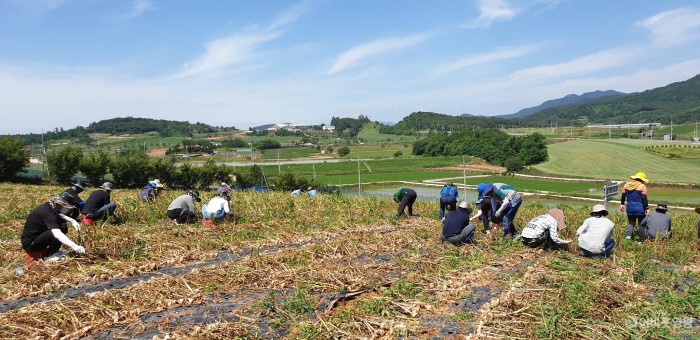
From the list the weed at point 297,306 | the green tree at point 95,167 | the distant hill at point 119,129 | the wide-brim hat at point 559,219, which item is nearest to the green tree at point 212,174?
the green tree at point 95,167

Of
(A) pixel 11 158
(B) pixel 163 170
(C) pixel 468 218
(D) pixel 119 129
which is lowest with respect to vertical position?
(B) pixel 163 170

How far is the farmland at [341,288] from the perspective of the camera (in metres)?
5.43

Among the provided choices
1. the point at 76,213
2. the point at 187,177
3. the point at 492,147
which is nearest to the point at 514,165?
the point at 492,147

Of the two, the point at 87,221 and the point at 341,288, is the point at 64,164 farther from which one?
the point at 341,288

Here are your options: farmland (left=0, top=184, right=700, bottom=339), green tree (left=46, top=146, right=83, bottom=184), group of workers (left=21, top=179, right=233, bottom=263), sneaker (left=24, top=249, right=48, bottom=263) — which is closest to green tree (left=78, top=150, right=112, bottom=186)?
green tree (left=46, top=146, right=83, bottom=184)

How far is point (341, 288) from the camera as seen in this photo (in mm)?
6785

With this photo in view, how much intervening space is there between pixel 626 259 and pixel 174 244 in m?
9.24

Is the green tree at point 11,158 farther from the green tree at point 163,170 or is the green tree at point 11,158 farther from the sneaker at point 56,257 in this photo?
the sneaker at point 56,257

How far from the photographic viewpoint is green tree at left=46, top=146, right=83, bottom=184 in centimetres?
4231

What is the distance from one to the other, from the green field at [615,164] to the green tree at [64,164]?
64.9 meters

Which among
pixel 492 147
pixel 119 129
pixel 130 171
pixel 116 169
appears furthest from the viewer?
pixel 119 129

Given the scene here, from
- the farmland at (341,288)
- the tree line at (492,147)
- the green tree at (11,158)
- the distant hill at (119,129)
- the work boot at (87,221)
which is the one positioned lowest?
the tree line at (492,147)

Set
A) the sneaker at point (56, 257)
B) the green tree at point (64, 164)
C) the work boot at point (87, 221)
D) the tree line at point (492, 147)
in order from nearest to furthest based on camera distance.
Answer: the sneaker at point (56, 257), the work boot at point (87, 221), the green tree at point (64, 164), the tree line at point (492, 147)

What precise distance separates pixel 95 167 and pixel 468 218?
44340 millimetres
